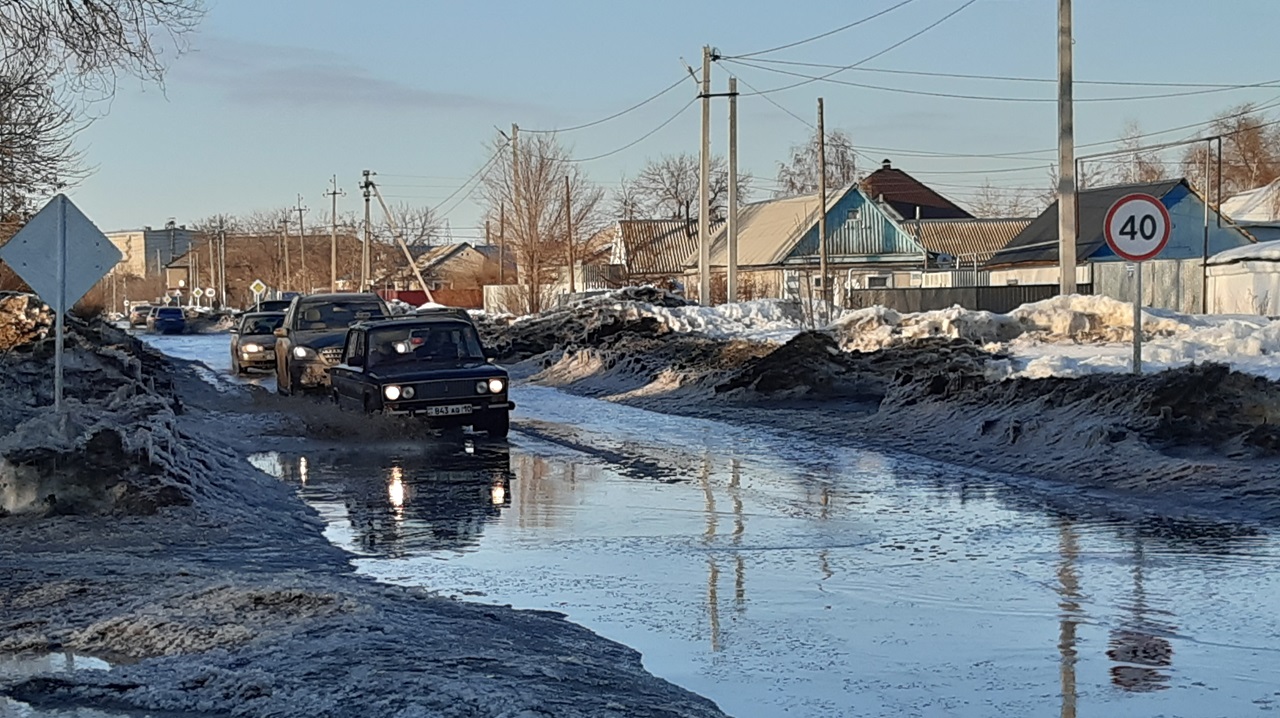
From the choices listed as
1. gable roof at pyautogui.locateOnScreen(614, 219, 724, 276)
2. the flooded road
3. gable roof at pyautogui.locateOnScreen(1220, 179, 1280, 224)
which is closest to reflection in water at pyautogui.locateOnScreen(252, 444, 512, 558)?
the flooded road

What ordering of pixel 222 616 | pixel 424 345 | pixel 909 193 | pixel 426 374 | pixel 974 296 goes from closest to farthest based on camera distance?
pixel 222 616, pixel 426 374, pixel 424 345, pixel 974 296, pixel 909 193

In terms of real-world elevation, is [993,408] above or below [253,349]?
below

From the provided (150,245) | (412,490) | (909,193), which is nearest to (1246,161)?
(909,193)

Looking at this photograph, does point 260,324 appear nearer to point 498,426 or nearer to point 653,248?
point 498,426

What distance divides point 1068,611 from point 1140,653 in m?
0.98

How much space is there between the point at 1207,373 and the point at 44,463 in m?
11.0

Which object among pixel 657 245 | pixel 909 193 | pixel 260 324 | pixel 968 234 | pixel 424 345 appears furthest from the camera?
pixel 909 193

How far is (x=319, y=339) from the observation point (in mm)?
26422

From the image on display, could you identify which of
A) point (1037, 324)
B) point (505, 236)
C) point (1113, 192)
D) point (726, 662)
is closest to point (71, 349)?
point (1037, 324)

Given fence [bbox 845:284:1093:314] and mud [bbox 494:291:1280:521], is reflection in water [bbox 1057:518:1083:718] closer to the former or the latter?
mud [bbox 494:291:1280:521]

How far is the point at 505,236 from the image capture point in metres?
68.6

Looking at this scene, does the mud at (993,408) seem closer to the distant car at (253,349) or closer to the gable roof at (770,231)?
the distant car at (253,349)

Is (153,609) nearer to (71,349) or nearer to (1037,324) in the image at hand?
(71,349)

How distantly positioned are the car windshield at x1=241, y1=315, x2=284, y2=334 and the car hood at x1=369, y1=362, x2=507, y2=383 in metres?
21.1
